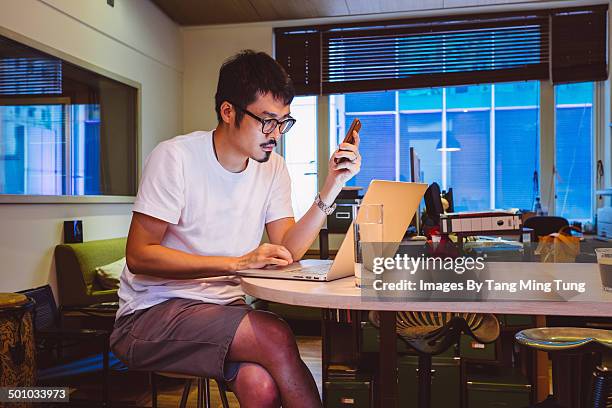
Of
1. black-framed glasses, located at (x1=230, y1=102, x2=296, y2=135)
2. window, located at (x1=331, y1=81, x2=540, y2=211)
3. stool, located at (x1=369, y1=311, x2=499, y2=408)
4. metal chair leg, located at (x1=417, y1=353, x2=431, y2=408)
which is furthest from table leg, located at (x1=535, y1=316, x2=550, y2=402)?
window, located at (x1=331, y1=81, x2=540, y2=211)

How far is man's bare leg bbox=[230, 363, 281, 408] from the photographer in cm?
123

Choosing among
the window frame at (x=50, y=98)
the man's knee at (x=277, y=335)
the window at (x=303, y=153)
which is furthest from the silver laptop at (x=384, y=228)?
the window at (x=303, y=153)

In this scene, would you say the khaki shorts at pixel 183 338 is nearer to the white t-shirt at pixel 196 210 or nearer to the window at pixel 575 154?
the white t-shirt at pixel 196 210

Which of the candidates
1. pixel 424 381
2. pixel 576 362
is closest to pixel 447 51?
pixel 424 381

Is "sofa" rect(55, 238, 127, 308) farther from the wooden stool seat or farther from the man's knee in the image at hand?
the wooden stool seat

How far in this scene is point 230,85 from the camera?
5.31 ft

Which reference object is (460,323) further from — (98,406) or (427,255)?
(98,406)

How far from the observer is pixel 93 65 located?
12.7 ft

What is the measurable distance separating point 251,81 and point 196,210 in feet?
1.26

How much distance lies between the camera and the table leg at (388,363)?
125 centimetres

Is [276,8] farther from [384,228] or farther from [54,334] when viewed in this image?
[384,228]

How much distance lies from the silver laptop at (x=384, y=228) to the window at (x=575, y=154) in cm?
401

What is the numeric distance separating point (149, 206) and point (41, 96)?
7.53 ft

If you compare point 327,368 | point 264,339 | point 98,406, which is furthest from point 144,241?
point 98,406
